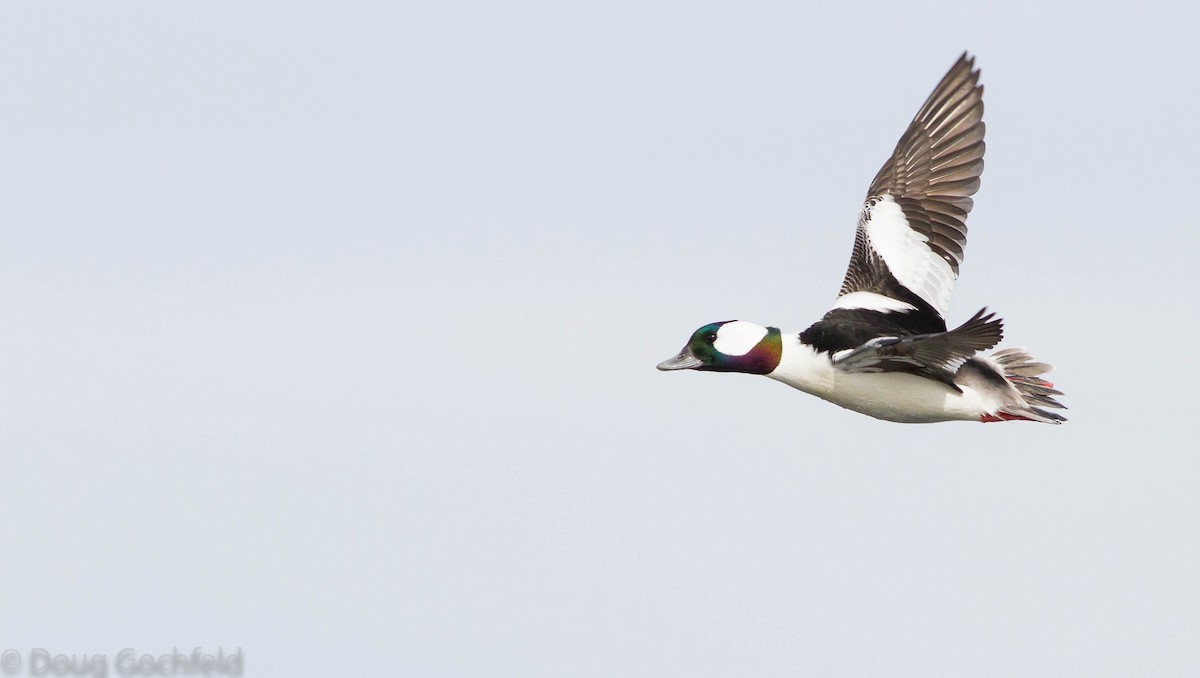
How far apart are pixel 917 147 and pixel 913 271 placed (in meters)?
1.43

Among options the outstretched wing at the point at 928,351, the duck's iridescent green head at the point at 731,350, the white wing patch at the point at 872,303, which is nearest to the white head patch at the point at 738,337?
the duck's iridescent green head at the point at 731,350

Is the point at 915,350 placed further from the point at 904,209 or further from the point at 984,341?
the point at 904,209

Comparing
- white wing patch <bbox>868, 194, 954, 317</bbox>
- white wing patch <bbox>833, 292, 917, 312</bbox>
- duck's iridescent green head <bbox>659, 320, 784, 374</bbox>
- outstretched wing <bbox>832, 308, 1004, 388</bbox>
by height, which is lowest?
outstretched wing <bbox>832, 308, 1004, 388</bbox>

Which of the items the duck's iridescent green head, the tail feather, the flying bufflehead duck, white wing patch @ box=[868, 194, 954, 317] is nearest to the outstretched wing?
the flying bufflehead duck

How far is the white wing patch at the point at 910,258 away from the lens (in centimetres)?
1492

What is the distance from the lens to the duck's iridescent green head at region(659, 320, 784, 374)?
13.7m

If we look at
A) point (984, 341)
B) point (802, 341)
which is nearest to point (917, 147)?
point (802, 341)

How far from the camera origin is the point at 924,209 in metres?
15.5

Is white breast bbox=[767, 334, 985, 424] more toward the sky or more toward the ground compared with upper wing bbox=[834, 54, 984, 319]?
more toward the ground

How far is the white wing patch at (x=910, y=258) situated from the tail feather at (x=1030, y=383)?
25.9 inches

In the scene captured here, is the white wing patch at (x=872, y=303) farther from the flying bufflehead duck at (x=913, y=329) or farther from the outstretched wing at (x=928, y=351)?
the outstretched wing at (x=928, y=351)

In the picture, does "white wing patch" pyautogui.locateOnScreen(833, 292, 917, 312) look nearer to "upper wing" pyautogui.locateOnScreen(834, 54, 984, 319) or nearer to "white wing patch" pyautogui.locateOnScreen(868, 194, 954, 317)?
"upper wing" pyautogui.locateOnScreen(834, 54, 984, 319)

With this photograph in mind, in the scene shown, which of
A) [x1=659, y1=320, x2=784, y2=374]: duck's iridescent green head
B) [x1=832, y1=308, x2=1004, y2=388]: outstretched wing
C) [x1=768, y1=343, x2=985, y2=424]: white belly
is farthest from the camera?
[x1=659, y1=320, x2=784, y2=374]: duck's iridescent green head

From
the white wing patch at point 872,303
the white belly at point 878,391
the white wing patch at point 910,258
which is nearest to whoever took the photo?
the white belly at point 878,391
